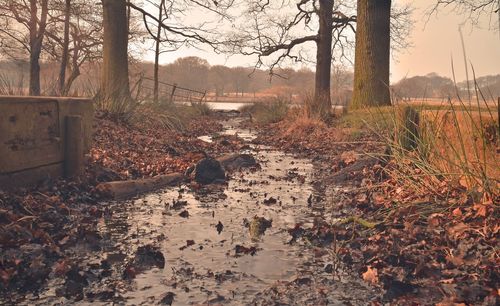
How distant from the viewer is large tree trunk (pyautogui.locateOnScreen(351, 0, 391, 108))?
43.2 feet

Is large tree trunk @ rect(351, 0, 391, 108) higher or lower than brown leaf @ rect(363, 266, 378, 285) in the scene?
higher

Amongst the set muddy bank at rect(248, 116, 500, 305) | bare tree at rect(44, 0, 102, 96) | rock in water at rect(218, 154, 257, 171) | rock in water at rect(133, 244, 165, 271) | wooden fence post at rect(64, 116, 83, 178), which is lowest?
rock in water at rect(133, 244, 165, 271)

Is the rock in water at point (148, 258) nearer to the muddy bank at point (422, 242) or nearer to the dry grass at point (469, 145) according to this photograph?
the muddy bank at point (422, 242)

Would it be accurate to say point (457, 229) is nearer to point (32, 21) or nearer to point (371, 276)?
point (371, 276)

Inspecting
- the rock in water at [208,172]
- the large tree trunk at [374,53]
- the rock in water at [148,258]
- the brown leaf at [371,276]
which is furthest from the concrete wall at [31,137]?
the large tree trunk at [374,53]

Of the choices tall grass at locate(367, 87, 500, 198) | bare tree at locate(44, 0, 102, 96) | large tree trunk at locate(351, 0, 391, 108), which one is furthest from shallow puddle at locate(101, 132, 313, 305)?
bare tree at locate(44, 0, 102, 96)

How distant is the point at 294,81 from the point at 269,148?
81.4 m

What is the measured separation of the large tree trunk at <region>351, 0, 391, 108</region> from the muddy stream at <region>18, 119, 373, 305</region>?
755 cm

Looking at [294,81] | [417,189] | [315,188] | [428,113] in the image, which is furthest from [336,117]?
[294,81]

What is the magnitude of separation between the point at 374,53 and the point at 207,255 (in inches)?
421

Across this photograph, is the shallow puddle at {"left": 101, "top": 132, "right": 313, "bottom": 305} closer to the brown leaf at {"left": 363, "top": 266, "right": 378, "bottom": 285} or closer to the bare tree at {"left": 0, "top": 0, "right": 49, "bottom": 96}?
the brown leaf at {"left": 363, "top": 266, "right": 378, "bottom": 285}

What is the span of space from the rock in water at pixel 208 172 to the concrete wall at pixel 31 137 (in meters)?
1.95

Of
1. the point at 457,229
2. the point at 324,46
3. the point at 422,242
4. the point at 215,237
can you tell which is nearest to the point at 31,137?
the point at 215,237

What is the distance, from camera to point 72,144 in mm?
6133
